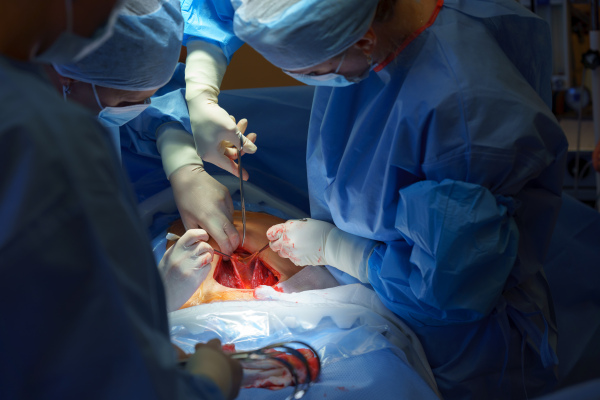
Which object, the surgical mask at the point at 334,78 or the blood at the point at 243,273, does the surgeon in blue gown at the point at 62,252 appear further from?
the blood at the point at 243,273

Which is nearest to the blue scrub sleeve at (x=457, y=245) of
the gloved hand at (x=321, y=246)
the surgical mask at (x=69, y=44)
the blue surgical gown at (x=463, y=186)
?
the blue surgical gown at (x=463, y=186)

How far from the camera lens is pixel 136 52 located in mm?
1475

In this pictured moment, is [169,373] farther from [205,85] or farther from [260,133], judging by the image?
[260,133]

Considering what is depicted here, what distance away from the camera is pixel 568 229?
7.18ft

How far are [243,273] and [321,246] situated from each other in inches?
15.4

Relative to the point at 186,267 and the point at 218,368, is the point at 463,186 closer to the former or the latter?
the point at 218,368

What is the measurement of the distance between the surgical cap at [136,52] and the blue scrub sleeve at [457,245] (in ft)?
2.59

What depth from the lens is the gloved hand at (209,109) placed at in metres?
1.90

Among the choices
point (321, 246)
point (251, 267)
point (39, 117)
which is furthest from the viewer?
point (251, 267)

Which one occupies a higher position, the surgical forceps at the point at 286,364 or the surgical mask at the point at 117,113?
the surgical mask at the point at 117,113

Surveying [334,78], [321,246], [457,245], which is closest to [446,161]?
[457,245]

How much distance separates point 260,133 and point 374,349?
121 centimetres

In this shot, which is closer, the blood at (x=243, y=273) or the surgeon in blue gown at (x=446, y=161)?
the surgeon in blue gown at (x=446, y=161)

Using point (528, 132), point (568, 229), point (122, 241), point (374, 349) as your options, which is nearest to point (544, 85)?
point (528, 132)
